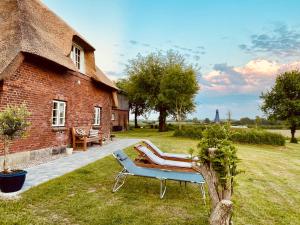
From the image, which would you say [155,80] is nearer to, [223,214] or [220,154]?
[220,154]

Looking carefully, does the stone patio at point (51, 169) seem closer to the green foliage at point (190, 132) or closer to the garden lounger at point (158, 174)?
the garden lounger at point (158, 174)

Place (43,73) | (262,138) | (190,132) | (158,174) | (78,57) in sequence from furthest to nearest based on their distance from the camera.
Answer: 1. (190,132)
2. (262,138)
3. (78,57)
4. (43,73)
5. (158,174)

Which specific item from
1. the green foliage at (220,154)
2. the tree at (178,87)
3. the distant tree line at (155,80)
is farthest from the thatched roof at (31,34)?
the distant tree line at (155,80)

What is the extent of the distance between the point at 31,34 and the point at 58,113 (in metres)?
4.12

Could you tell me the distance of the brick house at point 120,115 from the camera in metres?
40.1

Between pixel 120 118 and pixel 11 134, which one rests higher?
pixel 120 118

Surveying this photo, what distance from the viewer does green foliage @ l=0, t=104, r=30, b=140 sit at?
6.75 metres

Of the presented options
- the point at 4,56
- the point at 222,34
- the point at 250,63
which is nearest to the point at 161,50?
the point at 250,63

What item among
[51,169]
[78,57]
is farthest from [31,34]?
[78,57]

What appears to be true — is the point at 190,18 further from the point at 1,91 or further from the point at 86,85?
the point at 1,91

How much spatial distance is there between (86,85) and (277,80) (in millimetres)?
27439

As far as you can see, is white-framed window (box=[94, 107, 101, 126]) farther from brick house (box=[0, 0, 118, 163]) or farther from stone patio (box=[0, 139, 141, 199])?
stone patio (box=[0, 139, 141, 199])

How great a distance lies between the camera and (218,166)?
520 cm

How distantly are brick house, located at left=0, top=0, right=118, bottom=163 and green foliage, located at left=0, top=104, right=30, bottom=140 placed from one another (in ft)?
8.84
